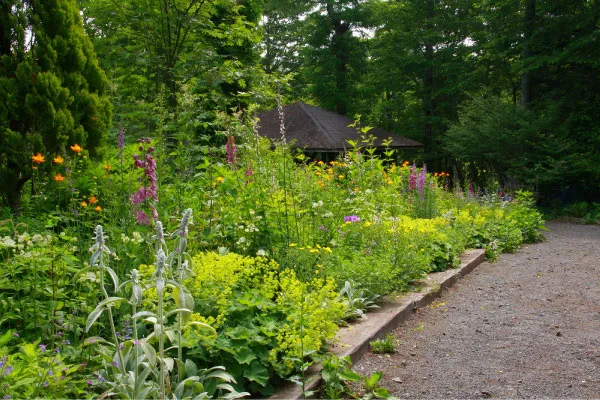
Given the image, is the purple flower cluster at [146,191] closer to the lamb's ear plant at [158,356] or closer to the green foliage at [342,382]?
the lamb's ear plant at [158,356]

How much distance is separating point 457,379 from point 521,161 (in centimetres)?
1273

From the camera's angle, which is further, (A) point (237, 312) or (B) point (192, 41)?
(B) point (192, 41)

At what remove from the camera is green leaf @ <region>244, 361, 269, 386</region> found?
2.46 meters

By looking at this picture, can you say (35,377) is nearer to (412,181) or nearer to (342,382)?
(342,382)

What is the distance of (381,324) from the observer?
3.59m

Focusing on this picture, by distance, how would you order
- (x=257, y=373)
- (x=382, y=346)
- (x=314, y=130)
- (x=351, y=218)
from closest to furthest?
(x=257, y=373) → (x=382, y=346) → (x=351, y=218) → (x=314, y=130)

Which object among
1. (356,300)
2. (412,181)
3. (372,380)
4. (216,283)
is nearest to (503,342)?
(356,300)

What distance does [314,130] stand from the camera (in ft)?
56.6

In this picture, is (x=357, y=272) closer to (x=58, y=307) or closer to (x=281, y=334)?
(x=281, y=334)

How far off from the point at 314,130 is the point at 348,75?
6.75m

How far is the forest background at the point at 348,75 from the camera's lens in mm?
4898

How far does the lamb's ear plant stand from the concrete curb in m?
0.40

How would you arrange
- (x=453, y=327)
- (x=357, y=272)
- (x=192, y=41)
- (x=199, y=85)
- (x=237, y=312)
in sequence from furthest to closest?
1. (x=192, y=41)
2. (x=199, y=85)
3. (x=357, y=272)
4. (x=453, y=327)
5. (x=237, y=312)

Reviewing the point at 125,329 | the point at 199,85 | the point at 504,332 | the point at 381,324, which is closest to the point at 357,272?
the point at 381,324
